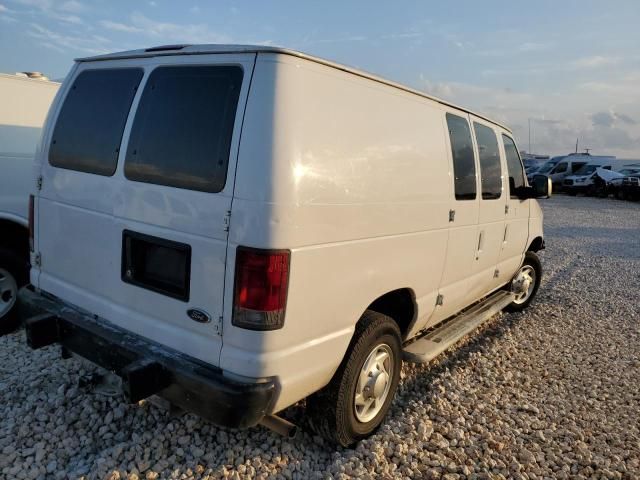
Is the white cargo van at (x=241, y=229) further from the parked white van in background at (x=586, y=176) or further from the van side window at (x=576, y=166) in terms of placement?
the van side window at (x=576, y=166)

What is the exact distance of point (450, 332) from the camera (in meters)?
4.08

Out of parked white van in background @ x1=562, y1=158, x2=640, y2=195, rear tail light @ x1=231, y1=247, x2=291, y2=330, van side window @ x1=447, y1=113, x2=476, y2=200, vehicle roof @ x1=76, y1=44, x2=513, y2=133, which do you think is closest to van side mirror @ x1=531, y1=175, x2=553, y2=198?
van side window @ x1=447, y1=113, x2=476, y2=200

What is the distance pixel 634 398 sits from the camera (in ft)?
13.4

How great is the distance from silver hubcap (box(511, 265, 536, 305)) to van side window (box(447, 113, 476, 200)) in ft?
7.74

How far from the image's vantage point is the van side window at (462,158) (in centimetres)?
366

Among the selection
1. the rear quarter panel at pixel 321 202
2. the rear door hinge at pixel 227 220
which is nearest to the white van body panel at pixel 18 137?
the rear door hinge at pixel 227 220

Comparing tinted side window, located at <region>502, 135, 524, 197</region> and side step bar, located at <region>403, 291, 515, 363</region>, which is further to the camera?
tinted side window, located at <region>502, 135, 524, 197</region>

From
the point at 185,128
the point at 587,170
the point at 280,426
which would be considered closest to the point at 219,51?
the point at 185,128

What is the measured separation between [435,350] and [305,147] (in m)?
2.02

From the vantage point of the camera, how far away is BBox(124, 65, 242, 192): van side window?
2.37 meters

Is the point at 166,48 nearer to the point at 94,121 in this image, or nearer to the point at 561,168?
the point at 94,121

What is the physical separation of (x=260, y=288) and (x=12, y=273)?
3275 millimetres

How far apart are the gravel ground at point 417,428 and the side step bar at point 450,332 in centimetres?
38

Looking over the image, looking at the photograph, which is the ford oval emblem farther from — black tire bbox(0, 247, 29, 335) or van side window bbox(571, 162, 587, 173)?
van side window bbox(571, 162, 587, 173)
